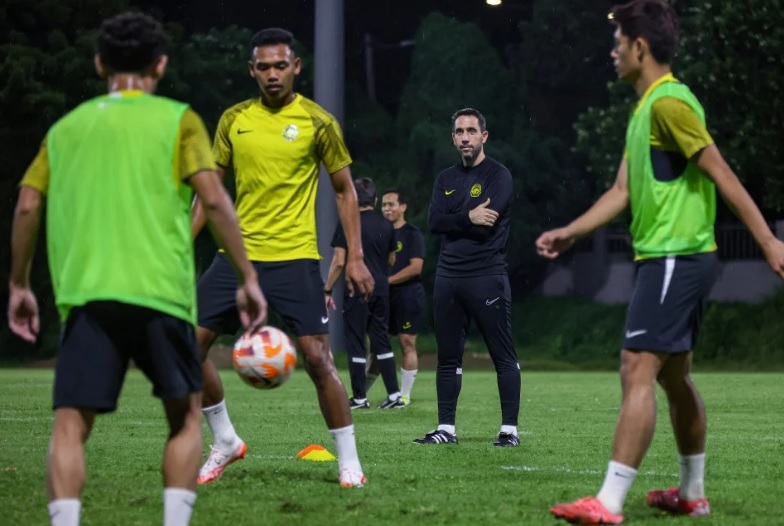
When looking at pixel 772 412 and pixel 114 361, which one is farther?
pixel 772 412

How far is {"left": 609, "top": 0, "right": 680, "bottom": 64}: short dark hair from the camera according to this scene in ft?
20.1

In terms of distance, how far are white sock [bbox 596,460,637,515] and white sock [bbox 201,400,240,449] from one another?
8.12 ft

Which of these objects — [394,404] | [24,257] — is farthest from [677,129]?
[394,404]

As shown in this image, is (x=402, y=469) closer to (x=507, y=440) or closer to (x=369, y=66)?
(x=507, y=440)

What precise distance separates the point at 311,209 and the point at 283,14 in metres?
36.2

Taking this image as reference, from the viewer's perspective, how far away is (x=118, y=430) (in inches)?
445

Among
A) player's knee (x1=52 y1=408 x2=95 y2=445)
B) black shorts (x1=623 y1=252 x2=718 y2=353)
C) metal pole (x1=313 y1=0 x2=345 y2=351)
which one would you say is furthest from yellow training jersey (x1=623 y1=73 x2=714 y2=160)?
metal pole (x1=313 y1=0 x2=345 y2=351)

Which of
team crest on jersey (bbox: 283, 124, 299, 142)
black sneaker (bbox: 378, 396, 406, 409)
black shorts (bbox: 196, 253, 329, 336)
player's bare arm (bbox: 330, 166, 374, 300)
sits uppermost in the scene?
team crest on jersey (bbox: 283, 124, 299, 142)

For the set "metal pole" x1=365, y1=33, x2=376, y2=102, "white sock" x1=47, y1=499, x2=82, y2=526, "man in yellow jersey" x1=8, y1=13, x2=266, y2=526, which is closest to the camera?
"white sock" x1=47, y1=499, x2=82, y2=526

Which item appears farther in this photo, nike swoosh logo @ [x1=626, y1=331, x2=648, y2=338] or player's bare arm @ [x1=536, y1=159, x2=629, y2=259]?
player's bare arm @ [x1=536, y1=159, x2=629, y2=259]

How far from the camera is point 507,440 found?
10.1 m

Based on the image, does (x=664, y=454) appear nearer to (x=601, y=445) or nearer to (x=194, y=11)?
(x=601, y=445)

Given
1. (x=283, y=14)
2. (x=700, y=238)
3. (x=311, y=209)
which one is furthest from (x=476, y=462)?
(x=283, y=14)

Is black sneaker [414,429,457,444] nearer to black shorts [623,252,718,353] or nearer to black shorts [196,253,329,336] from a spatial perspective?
black shorts [196,253,329,336]
